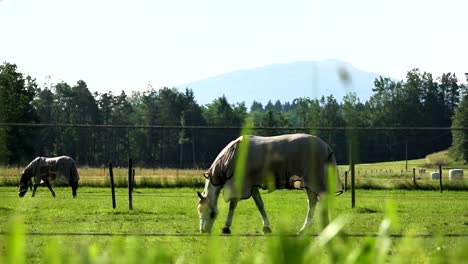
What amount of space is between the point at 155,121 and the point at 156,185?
67827mm

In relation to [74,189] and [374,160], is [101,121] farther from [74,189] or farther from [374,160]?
[374,160]

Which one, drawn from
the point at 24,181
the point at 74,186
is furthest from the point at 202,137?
the point at 24,181

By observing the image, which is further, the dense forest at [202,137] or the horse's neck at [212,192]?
the horse's neck at [212,192]

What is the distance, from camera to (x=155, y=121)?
94.5 m

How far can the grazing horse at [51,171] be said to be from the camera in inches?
947

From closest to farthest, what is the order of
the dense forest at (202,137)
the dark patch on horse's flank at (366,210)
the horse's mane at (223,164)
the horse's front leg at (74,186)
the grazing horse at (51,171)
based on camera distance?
the dense forest at (202,137), the horse's mane at (223,164), the dark patch on horse's flank at (366,210), the horse's front leg at (74,186), the grazing horse at (51,171)

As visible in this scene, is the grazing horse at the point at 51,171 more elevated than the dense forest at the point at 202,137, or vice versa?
the dense forest at the point at 202,137

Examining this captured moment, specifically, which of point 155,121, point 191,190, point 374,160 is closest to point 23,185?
point 191,190

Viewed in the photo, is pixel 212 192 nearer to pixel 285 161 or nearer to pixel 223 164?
pixel 223 164

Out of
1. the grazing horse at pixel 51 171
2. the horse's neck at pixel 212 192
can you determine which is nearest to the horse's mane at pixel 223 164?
the horse's neck at pixel 212 192

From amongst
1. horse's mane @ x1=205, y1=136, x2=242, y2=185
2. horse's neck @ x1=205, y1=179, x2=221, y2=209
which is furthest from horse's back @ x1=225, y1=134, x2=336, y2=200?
horse's neck @ x1=205, y1=179, x2=221, y2=209

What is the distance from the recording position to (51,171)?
2481cm

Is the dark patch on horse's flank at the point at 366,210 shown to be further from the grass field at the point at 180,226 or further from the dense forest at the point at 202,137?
the dense forest at the point at 202,137

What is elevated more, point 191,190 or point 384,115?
point 384,115
